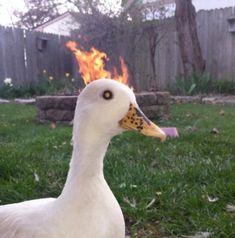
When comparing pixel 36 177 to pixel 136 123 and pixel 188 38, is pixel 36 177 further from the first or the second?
pixel 188 38

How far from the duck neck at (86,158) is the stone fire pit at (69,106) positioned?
4.19 m

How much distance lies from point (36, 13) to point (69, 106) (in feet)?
84.2

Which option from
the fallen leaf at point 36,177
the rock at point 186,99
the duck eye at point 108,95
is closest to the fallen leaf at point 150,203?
the fallen leaf at point 36,177

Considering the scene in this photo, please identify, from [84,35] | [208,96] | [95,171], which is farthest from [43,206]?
[84,35]

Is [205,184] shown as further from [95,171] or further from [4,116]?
[4,116]

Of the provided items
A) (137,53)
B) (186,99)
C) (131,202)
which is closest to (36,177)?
(131,202)

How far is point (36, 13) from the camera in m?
29.8

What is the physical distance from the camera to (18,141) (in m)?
4.24

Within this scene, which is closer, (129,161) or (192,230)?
(192,230)

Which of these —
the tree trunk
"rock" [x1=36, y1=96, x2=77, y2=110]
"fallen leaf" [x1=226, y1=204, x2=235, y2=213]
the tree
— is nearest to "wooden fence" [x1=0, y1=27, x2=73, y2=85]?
the tree trunk

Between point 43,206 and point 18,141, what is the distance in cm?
289

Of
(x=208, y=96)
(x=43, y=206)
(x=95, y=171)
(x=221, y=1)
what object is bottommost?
(x=208, y=96)

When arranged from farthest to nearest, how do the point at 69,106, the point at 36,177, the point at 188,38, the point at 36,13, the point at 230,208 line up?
the point at 36,13 < the point at 188,38 < the point at 69,106 < the point at 36,177 < the point at 230,208

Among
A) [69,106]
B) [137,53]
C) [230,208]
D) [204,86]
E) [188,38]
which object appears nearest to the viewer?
[230,208]
